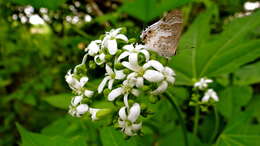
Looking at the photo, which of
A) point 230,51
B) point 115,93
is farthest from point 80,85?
point 230,51

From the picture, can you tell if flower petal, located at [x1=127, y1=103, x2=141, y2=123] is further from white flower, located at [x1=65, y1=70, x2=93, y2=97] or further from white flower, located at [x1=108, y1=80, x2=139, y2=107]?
white flower, located at [x1=65, y1=70, x2=93, y2=97]

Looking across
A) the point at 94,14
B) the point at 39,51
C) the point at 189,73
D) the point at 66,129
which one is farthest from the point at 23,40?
the point at 189,73

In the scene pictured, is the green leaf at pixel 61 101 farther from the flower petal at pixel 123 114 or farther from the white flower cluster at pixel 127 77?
the flower petal at pixel 123 114

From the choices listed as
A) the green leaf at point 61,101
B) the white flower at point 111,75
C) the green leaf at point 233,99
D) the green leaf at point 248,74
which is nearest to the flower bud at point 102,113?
the white flower at point 111,75

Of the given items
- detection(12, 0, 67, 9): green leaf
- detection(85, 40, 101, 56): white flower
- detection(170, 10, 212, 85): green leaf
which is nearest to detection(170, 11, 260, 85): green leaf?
detection(170, 10, 212, 85): green leaf

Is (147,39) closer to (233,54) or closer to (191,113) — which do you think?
(233,54)

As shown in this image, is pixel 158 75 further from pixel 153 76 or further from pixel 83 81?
pixel 83 81
